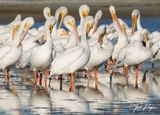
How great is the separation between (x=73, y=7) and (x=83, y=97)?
96.7 ft

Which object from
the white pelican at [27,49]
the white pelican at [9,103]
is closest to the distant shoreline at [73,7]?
the white pelican at [27,49]

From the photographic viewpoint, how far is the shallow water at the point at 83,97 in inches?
553

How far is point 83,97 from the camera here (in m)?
15.9

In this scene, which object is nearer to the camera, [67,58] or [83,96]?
[83,96]

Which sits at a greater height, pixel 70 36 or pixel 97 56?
pixel 70 36

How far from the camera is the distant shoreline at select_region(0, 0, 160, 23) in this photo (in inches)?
1630

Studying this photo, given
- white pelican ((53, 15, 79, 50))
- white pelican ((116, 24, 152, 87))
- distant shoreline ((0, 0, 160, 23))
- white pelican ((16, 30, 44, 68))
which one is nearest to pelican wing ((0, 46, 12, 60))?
white pelican ((16, 30, 44, 68))

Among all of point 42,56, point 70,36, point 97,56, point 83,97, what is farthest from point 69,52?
point 70,36

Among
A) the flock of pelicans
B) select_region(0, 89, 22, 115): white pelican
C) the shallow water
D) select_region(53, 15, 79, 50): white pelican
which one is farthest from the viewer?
select_region(53, 15, 79, 50): white pelican

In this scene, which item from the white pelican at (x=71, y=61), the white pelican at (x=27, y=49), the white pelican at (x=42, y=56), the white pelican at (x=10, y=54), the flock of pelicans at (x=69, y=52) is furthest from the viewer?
the white pelican at (x=27, y=49)

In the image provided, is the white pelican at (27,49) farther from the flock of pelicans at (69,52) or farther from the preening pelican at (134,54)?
the preening pelican at (134,54)

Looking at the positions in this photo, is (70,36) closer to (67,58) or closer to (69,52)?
(69,52)

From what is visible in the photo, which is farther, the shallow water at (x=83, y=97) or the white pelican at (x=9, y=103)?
the shallow water at (x=83, y=97)

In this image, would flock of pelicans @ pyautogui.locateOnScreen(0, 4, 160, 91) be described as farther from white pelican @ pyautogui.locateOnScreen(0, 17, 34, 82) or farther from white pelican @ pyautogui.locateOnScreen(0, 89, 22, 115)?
white pelican @ pyautogui.locateOnScreen(0, 89, 22, 115)
